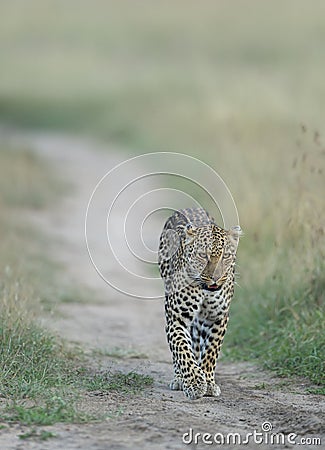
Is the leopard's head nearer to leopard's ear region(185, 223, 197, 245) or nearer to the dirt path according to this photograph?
leopard's ear region(185, 223, 197, 245)

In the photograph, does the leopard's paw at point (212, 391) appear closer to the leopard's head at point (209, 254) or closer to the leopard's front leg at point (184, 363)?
the leopard's front leg at point (184, 363)

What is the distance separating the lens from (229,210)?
1041 cm

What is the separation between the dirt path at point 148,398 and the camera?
499cm

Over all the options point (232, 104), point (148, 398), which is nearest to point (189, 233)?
point (148, 398)

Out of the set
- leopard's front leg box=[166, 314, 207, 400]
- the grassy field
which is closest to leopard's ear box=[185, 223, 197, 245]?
leopard's front leg box=[166, 314, 207, 400]

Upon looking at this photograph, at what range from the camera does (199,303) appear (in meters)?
6.15

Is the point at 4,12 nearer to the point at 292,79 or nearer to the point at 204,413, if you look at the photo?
the point at 292,79

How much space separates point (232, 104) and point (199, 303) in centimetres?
1113

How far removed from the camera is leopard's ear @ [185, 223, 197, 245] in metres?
6.28

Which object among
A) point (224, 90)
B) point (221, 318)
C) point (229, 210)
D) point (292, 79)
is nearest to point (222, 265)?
point (221, 318)

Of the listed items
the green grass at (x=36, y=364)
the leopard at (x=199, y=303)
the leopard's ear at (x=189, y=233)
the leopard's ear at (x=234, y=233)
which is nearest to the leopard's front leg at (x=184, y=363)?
the leopard at (x=199, y=303)

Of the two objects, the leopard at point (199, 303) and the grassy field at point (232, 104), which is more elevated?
the grassy field at point (232, 104)

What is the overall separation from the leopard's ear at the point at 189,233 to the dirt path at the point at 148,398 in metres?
0.91

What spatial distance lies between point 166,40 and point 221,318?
2417 cm
